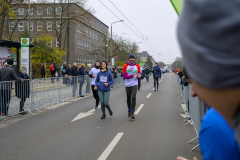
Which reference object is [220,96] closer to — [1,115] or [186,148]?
[186,148]

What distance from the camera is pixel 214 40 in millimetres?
659

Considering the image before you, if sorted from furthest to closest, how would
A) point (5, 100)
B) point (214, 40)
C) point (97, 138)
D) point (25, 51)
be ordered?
point (25, 51) → point (5, 100) → point (97, 138) → point (214, 40)

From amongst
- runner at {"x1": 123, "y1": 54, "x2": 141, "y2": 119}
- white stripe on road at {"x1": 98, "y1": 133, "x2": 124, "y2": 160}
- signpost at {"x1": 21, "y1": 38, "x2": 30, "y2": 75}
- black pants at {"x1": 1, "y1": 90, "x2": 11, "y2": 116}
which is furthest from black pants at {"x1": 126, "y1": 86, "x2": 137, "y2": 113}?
signpost at {"x1": 21, "y1": 38, "x2": 30, "y2": 75}

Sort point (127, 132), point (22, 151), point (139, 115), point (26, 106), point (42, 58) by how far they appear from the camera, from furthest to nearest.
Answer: point (42, 58)
point (26, 106)
point (139, 115)
point (127, 132)
point (22, 151)

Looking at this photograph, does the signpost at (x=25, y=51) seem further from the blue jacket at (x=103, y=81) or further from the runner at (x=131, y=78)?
the runner at (x=131, y=78)

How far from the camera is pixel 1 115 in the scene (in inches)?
337

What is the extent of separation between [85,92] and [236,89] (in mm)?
15720

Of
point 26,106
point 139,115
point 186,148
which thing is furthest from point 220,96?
point 26,106

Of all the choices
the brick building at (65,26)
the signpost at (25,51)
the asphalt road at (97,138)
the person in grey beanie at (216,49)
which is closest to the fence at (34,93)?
the asphalt road at (97,138)

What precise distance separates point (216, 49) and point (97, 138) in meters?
5.80

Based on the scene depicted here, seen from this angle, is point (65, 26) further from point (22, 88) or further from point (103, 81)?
point (103, 81)

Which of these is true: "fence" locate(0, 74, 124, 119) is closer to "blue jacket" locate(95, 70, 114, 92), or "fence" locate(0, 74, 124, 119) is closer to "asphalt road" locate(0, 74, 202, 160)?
"asphalt road" locate(0, 74, 202, 160)

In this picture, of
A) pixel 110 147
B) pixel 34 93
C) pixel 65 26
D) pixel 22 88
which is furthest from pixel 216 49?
pixel 65 26

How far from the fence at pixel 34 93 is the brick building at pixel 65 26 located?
16113 mm
